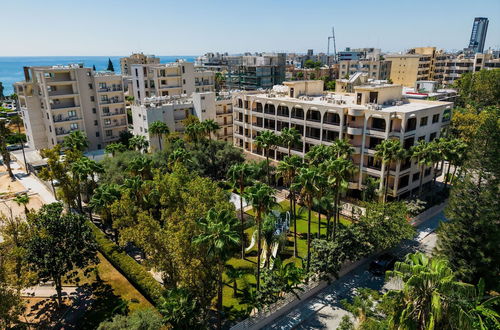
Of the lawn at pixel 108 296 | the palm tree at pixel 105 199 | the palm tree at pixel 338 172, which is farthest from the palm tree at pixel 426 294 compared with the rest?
the palm tree at pixel 105 199

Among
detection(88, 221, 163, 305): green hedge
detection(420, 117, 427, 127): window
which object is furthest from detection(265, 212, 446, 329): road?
detection(420, 117, 427, 127): window

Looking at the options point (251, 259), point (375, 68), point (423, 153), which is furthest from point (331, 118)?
point (375, 68)

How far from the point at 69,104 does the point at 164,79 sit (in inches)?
1009

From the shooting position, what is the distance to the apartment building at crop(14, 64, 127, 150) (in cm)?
8519

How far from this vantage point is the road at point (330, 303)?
34688 millimetres

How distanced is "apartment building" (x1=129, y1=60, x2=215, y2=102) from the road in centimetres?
7485

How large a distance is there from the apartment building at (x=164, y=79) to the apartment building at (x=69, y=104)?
7.38 m

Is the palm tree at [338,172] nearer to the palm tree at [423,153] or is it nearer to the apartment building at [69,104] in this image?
the palm tree at [423,153]

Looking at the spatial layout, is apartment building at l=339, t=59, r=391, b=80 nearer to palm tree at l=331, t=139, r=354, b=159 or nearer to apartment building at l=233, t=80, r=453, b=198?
apartment building at l=233, t=80, r=453, b=198

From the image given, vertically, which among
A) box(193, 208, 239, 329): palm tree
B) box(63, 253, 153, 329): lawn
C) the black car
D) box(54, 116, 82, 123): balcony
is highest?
box(54, 116, 82, 123): balcony

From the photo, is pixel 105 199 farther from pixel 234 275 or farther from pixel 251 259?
pixel 251 259

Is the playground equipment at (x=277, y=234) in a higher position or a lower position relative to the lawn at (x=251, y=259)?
higher

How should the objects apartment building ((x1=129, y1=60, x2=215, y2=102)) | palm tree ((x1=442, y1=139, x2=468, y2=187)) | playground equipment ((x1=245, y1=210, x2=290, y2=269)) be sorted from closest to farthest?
playground equipment ((x1=245, y1=210, x2=290, y2=269)) < palm tree ((x1=442, y1=139, x2=468, y2=187)) < apartment building ((x1=129, y1=60, x2=215, y2=102))

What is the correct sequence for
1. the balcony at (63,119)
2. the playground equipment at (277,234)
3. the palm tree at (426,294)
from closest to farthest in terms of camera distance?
the palm tree at (426,294), the playground equipment at (277,234), the balcony at (63,119)
